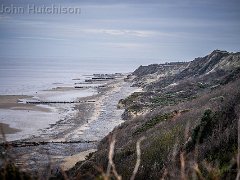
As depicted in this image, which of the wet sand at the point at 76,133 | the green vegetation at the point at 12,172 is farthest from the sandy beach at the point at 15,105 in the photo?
the green vegetation at the point at 12,172

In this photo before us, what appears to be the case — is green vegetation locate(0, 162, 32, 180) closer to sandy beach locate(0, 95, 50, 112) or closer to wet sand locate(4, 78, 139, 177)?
wet sand locate(4, 78, 139, 177)

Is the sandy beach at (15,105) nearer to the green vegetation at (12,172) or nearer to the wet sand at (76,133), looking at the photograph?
the wet sand at (76,133)

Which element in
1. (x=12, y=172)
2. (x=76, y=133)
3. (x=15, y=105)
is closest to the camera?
(x=12, y=172)

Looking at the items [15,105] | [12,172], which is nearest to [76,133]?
[15,105]

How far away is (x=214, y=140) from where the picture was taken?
8203 millimetres

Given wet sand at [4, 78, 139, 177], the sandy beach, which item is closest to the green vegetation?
wet sand at [4, 78, 139, 177]

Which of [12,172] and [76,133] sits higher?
[12,172]

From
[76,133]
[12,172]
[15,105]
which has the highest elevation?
[12,172]

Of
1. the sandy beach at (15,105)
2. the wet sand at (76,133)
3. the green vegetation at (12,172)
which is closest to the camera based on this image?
the green vegetation at (12,172)

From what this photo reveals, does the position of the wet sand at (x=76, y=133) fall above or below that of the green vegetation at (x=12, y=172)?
below

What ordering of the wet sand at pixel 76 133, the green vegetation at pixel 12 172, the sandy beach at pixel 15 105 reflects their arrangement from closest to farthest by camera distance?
the green vegetation at pixel 12 172
the wet sand at pixel 76 133
the sandy beach at pixel 15 105

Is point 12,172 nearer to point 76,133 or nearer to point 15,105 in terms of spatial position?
point 76,133

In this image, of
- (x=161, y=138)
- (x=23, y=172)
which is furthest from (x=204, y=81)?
(x=23, y=172)

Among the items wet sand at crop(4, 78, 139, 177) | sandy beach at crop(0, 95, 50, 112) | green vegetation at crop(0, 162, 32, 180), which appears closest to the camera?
green vegetation at crop(0, 162, 32, 180)
